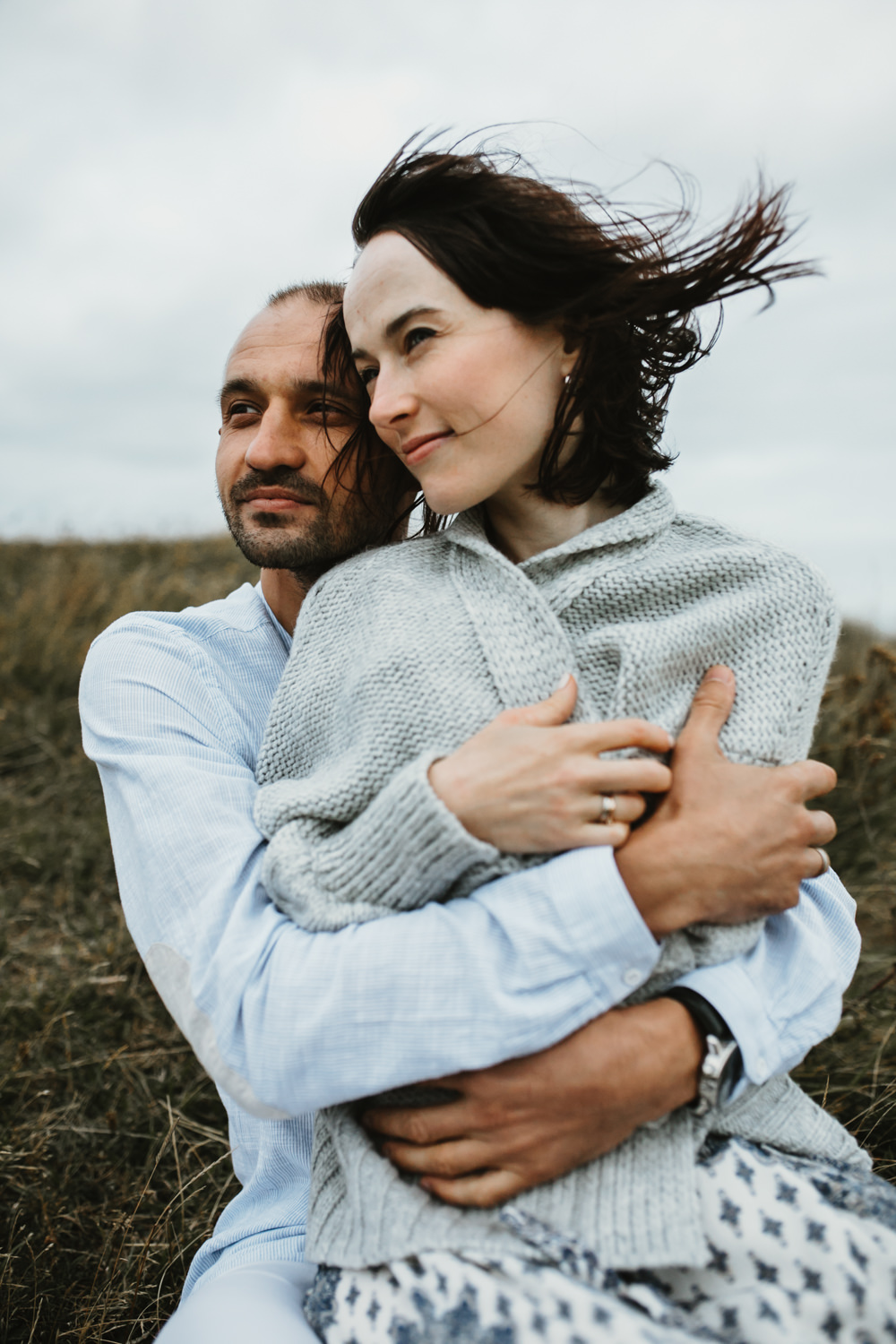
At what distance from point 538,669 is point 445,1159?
30.7 inches

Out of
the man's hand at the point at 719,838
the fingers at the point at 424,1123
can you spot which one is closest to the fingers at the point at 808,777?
the man's hand at the point at 719,838

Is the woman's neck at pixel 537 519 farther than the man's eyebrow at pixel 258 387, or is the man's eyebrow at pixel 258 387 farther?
the man's eyebrow at pixel 258 387

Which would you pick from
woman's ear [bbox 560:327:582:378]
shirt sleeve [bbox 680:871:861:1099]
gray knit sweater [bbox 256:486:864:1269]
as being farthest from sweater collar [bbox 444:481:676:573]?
shirt sleeve [bbox 680:871:861:1099]

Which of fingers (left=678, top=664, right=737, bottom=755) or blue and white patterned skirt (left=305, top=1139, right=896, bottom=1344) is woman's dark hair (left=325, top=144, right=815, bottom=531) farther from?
blue and white patterned skirt (left=305, top=1139, right=896, bottom=1344)

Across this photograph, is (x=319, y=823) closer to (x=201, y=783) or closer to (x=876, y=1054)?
(x=201, y=783)

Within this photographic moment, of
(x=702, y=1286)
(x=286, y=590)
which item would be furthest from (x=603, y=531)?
(x=702, y=1286)

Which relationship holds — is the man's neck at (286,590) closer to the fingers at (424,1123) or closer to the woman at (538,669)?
the woman at (538,669)

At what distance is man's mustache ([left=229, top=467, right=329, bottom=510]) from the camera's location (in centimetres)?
212

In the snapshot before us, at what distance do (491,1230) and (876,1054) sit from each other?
1915 millimetres

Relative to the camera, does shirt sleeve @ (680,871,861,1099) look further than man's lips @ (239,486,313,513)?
No

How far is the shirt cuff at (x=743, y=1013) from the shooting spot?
1398mm

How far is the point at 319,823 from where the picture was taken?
1.50 m

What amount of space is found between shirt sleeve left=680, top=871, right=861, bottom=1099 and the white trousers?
759 mm

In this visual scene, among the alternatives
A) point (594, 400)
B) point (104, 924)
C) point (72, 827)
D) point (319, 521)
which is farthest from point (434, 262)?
point (72, 827)
